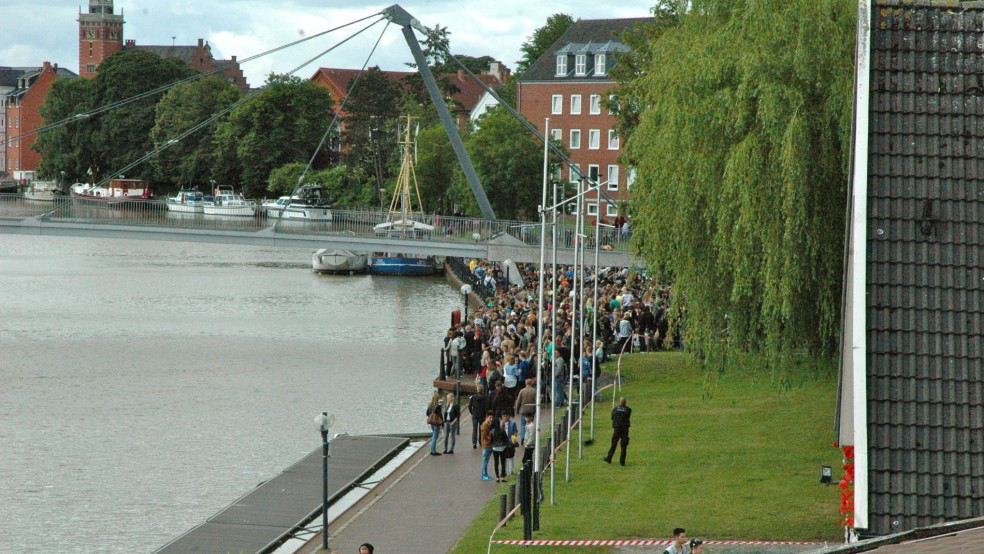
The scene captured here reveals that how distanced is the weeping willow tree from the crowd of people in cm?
235

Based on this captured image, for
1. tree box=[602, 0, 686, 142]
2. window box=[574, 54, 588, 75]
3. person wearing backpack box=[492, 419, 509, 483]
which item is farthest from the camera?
window box=[574, 54, 588, 75]

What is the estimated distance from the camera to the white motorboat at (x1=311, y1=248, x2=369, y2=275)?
76.4 metres

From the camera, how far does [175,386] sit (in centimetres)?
3631

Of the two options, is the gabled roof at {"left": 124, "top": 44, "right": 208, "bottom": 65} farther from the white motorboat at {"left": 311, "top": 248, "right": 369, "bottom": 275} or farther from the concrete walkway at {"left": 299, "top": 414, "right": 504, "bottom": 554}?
the concrete walkway at {"left": 299, "top": 414, "right": 504, "bottom": 554}

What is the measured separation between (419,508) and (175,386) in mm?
17458

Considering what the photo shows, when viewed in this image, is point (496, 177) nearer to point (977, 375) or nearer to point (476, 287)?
point (476, 287)

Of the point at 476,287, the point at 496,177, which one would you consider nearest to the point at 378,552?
the point at 476,287

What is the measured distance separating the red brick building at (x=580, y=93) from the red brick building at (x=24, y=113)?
87.5 m

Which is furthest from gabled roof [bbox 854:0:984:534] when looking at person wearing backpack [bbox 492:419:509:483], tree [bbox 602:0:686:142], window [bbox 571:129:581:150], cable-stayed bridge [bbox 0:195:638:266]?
window [bbox 571:129:581:150]

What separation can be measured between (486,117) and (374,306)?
17.3 metres

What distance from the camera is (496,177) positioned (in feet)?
228

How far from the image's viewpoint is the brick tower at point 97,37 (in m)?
186

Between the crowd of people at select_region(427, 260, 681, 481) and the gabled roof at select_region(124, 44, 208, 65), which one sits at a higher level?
the gabled roof at select_region(124, 44, 208, 65)

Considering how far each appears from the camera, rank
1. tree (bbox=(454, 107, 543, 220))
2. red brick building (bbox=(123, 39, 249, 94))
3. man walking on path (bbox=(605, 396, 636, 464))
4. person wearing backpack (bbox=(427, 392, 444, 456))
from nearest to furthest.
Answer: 1. man walking on path (bbox=(605, 396, 636, 464))
2. person wearing backpack (bbox=(427, 392, 444, 456))
3. tree (bbox=(454, 107, 543, 220))
4. red brick building (bbox=(123, 39, 249, 94))
